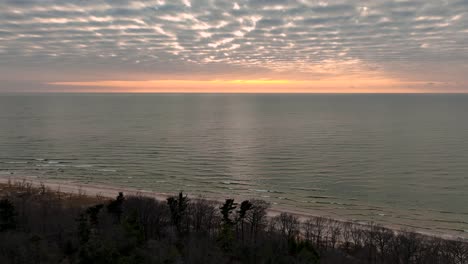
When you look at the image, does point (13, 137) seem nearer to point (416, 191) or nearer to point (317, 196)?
point (317, 196)

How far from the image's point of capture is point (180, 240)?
36.6 metres

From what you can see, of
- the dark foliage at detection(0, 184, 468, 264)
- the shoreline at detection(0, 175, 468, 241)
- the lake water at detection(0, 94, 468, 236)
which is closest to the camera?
the dark foliage at detection(0, 184, 468, 264)

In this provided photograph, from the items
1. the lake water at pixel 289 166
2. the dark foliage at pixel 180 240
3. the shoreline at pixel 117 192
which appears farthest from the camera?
the lake water at pixel 289 166

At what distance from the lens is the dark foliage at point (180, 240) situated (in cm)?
2878

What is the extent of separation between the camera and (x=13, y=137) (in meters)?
118

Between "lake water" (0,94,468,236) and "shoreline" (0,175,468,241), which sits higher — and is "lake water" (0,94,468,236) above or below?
above

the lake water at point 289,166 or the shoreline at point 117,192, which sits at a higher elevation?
the lake water at point 289,166

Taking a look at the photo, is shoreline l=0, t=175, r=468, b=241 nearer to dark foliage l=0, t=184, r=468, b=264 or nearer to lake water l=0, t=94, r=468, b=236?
lake water l=0, t=94, r=468, b=236

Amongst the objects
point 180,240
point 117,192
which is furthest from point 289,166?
point 180,240

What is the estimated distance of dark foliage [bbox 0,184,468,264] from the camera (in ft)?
94.4

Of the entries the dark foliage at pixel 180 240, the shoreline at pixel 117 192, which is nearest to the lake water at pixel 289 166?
the shoreline at pixel 117 192

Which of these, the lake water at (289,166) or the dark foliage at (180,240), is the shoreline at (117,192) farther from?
the dark foliage at (180,240)

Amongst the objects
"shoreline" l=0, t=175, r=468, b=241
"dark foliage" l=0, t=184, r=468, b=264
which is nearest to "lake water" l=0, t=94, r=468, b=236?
"shoreline" l=0, t=175, r=468, b=241

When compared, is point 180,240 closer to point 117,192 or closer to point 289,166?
point 117,192
